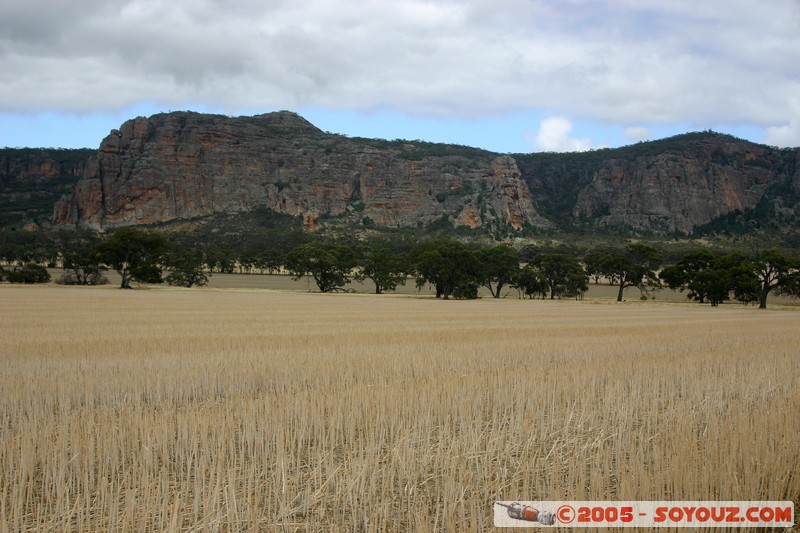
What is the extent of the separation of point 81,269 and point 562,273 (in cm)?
5634

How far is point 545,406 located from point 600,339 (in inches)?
457

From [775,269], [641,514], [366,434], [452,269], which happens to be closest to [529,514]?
[641,514]

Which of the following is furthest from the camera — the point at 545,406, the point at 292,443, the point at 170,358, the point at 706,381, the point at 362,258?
the point at 362,258

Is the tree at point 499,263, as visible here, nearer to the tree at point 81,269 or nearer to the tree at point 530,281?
the tree at point 530,281

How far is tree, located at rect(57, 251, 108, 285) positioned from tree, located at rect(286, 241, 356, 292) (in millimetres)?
21788

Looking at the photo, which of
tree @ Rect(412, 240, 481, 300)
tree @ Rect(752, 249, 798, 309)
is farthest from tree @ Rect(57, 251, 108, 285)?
tree @ Rect(752, 249, 798, 309)

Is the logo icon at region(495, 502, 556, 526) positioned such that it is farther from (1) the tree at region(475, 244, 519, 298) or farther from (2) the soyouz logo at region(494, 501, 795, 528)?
(1) the tree at region(475, 244, 519, 298)

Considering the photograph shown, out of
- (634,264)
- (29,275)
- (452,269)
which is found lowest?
(29,275)

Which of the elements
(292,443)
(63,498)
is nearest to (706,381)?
(292,443)

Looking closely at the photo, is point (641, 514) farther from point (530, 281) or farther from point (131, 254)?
point (530, 281)

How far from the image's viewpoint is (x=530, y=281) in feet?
246

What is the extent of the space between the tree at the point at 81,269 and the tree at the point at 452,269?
117 ft

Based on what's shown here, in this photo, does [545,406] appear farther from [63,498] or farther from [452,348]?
[452,348]

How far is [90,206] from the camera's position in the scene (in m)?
193
